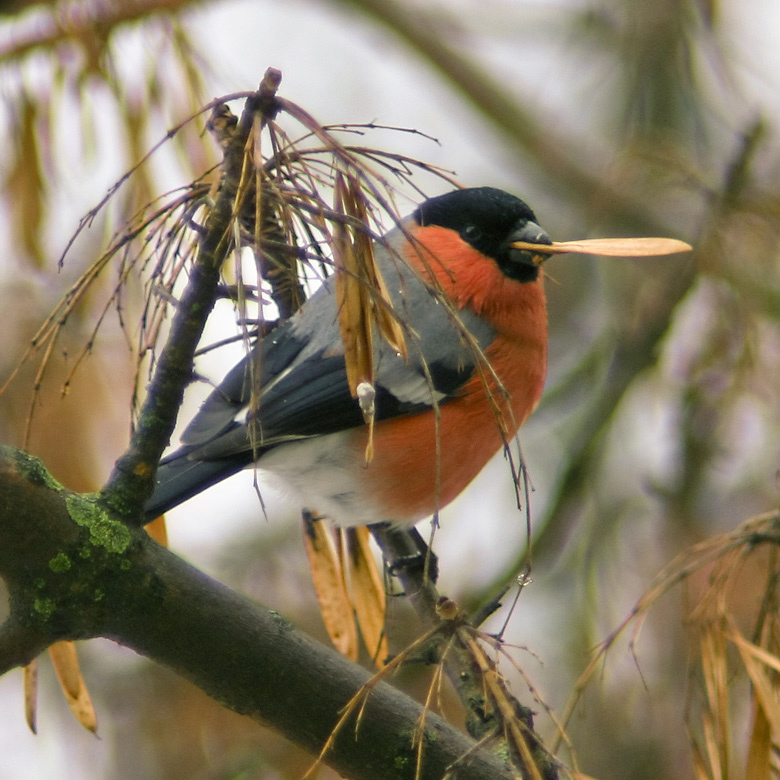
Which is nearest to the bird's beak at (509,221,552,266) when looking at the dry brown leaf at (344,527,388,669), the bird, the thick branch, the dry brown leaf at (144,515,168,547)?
the bird

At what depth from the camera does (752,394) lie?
10.2 feet

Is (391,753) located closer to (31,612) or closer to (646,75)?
(31,612)

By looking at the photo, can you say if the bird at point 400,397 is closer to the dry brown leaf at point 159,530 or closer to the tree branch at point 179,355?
the dry brown leaf at point 159,530

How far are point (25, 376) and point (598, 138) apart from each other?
3.45 metres

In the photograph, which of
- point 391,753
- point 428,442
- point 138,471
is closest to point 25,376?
point 428,442

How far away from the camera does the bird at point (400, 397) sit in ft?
8.82

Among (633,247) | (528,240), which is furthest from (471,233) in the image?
(633,247)

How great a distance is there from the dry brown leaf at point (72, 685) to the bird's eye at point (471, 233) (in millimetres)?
1732

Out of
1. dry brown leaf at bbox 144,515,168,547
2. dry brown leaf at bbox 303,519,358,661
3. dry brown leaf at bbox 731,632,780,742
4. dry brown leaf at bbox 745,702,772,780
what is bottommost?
dry brown leaf at bbox 745,702,772,780

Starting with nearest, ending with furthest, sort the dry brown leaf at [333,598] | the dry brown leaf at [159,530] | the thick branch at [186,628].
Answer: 1. the thick branch at [186,628]
2. the dry brown leaf at [159,530]
3. the dry brown leaf at [333,598]

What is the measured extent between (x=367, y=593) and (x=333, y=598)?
0.12 metres

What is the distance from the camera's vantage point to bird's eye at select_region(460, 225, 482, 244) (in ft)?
10.1

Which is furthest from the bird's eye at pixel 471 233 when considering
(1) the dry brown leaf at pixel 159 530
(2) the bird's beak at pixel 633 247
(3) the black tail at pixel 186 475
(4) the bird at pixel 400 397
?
(2) the bird's beak at pixel 633 247

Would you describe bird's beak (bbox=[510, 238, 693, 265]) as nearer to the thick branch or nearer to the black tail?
the thick branch
